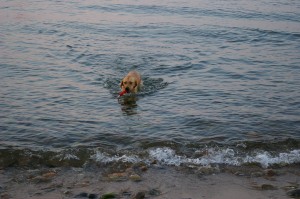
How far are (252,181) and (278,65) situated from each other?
6.88m

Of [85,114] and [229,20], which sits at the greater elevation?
[229,20]

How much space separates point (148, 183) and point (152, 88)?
16.3ft

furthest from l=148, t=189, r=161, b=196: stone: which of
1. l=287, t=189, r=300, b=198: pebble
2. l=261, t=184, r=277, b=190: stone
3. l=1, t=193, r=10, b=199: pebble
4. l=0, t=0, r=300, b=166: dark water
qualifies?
l=1, t=193, r=10, b=199: pebble

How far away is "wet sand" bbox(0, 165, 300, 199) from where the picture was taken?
5914 mm

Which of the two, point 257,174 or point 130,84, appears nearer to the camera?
point 257,174

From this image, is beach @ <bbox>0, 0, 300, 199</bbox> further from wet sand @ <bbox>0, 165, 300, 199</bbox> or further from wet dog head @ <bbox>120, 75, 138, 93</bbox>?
wet dog head @ <bbox>120, 75, 138, 93</bbox>

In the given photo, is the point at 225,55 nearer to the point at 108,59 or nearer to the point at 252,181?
the point at 108,59


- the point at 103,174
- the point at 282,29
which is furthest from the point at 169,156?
the point at 282,29

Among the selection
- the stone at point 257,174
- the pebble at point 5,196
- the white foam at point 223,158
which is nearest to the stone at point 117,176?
the white foam at point 223,158

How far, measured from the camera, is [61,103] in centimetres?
954

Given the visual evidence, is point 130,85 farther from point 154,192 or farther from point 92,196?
point 92,196

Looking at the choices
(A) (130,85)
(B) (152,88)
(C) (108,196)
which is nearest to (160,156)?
(C) (108,196)

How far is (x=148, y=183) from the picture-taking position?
248 inches

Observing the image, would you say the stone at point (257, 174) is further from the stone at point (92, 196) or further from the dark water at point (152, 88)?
the stone at point (92, 196)
